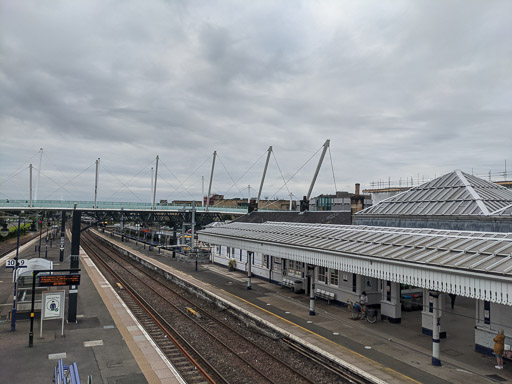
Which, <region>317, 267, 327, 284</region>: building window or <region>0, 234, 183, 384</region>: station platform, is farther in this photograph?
<region>317, 267, 327, 284</region>: building window

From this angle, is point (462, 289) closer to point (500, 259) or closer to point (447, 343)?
point (500, 259)

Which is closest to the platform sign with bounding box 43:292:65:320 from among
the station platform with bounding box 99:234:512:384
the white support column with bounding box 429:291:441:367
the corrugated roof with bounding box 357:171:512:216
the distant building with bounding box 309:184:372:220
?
the station platform with bounding box 99:234:512:384

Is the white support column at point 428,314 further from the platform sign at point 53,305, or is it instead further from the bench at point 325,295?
the platform sign at point 53,305

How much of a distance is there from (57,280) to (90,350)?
4.47 meters

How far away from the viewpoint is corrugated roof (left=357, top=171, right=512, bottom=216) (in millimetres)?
20516

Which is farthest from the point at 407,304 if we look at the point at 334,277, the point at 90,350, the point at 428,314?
the point at 90,350

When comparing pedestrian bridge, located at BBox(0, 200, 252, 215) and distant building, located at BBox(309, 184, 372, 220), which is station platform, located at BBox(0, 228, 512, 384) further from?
pedestrian bridge, located at BBox(0, 200, 252, 215)

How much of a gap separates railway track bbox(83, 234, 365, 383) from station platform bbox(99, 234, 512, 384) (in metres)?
1.03

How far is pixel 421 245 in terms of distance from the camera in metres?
16.1

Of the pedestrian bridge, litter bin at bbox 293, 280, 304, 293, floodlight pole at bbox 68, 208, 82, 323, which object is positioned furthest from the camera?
the pedestrian bridge

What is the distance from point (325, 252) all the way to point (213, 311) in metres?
8.74

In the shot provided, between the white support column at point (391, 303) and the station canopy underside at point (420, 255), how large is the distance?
9.67 feet

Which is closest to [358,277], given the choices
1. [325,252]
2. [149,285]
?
[325,252]

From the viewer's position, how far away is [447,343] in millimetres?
16938
